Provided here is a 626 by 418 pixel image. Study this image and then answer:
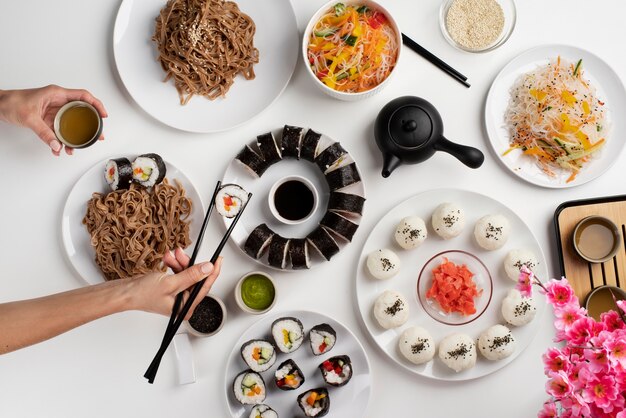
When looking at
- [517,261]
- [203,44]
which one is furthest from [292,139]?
[517,261]

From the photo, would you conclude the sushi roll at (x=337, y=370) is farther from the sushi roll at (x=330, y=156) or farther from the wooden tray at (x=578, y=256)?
the wooden tray at (x=578, y=256)

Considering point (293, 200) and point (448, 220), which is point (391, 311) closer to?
point (448, 220)

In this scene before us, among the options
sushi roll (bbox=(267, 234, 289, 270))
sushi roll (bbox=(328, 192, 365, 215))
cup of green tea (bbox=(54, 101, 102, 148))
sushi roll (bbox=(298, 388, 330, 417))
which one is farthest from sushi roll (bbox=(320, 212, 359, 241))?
cup of green tea (bbox=(54, 101, 102, 148))

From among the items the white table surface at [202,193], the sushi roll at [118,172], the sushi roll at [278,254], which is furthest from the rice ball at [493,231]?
the sushi roll at [118,172]

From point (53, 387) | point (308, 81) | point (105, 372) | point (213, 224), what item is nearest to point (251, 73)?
point (308, 81)

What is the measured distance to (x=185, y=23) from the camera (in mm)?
2805

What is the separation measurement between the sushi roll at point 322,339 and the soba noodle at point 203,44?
1.37 meters

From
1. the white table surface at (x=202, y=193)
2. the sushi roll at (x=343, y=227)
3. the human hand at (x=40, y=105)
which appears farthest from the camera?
the white table surface at (x=202, y=193)

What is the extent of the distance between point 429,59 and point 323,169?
869 millimetres

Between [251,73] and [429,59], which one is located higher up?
[429,59]

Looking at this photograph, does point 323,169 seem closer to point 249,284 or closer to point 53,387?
point 249,284

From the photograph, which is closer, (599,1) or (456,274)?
(456,274)

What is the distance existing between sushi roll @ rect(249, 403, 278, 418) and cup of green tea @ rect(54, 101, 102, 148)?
160 cm

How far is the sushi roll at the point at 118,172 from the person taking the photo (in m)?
2.80
